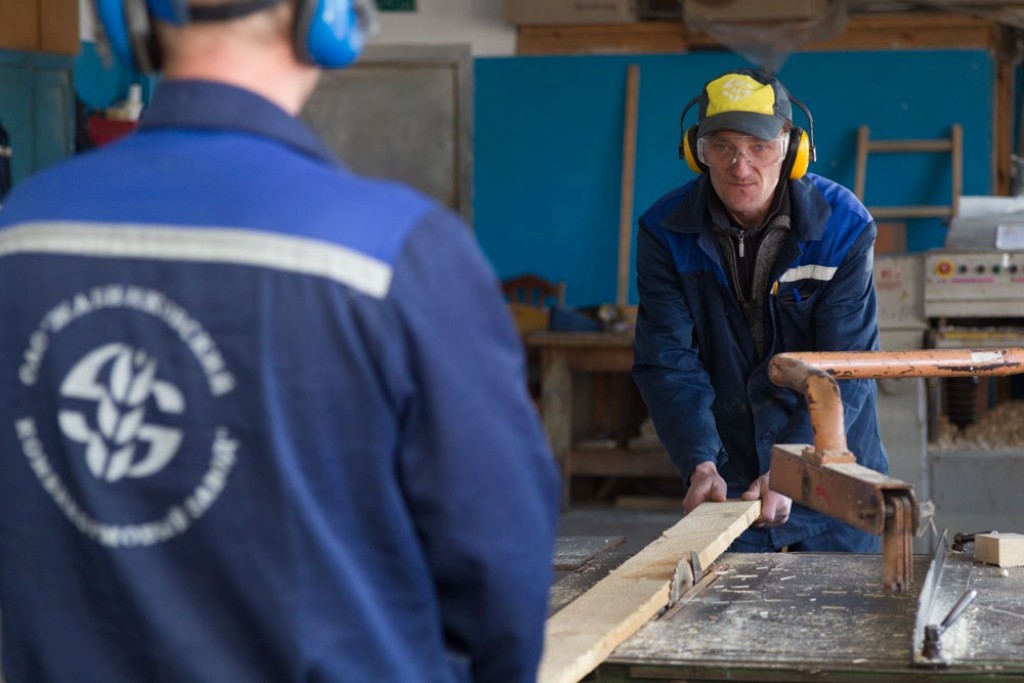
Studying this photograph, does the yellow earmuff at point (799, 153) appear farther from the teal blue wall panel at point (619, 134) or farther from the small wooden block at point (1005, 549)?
the teal blue wall panel at point (619, 134)

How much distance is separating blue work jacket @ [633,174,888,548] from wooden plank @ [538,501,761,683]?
28cm

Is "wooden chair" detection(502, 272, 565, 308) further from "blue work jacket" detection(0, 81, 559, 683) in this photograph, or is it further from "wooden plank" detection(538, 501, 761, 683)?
"blue work jacket" detection(0, 81, 559, 683)

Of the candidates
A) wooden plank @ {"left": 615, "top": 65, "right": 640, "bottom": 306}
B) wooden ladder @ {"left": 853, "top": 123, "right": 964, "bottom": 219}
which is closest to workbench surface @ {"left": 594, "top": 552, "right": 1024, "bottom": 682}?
wooden ladder @ {"left": 853, "top": 123, "right": 964, "bottom": 219}

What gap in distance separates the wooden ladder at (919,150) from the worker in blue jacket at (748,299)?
4.42 metres

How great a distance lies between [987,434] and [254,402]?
544 centimetres

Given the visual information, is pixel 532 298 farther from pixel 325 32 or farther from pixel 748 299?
pixel 325 32

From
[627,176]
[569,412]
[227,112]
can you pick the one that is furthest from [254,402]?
[627,176]

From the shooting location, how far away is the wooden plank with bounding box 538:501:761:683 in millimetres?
1958

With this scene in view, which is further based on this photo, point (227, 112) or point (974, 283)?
point (974, 283)

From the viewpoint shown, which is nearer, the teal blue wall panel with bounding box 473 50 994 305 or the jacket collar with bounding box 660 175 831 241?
the jacket collar with bounding box 660 175 831 241

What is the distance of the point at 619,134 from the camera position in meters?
7.82

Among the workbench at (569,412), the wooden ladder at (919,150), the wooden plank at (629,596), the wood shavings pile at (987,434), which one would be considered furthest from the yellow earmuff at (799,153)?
the wooden ladder at (919,150)

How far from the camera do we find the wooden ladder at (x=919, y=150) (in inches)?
291

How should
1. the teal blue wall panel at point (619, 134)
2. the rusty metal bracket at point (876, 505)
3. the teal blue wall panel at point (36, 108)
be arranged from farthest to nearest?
1. the teal blue wall panel at point (619, 134)
2. the teal blue wall panel at point (36, 108)
3. the rusty metal bracket at point (876, 505)
